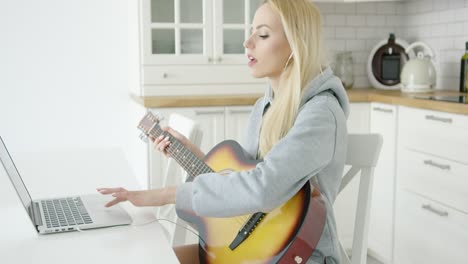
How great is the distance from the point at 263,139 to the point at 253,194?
286mm

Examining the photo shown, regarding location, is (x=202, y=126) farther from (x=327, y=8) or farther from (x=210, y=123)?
(x=327, y=8)

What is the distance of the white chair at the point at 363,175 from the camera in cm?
159

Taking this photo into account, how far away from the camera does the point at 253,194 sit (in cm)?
135

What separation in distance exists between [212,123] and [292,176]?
71.6 inches

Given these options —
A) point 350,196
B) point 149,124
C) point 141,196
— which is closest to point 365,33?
point 350,196

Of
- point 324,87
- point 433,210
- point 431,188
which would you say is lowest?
point 433,210

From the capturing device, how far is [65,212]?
141 cm

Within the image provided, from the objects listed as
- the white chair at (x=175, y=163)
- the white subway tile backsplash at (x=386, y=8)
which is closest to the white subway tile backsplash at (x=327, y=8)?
the white subway tile backsplash at (x=386, y=8)

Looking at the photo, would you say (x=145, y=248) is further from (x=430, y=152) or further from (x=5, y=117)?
(x=5, y=117)

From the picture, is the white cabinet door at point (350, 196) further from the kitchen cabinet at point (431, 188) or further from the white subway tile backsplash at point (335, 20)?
the white subway tile backsplash at point (335, 20)

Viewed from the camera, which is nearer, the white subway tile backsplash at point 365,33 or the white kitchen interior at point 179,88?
the white kitchen interior at point 179,88

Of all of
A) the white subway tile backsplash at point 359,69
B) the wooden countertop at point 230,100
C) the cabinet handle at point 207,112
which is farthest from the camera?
the white subway tile backsplash at point 359,69

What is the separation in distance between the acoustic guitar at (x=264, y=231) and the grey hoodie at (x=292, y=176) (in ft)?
0.15

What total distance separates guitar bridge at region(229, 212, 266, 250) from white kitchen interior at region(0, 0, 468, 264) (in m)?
1.59
